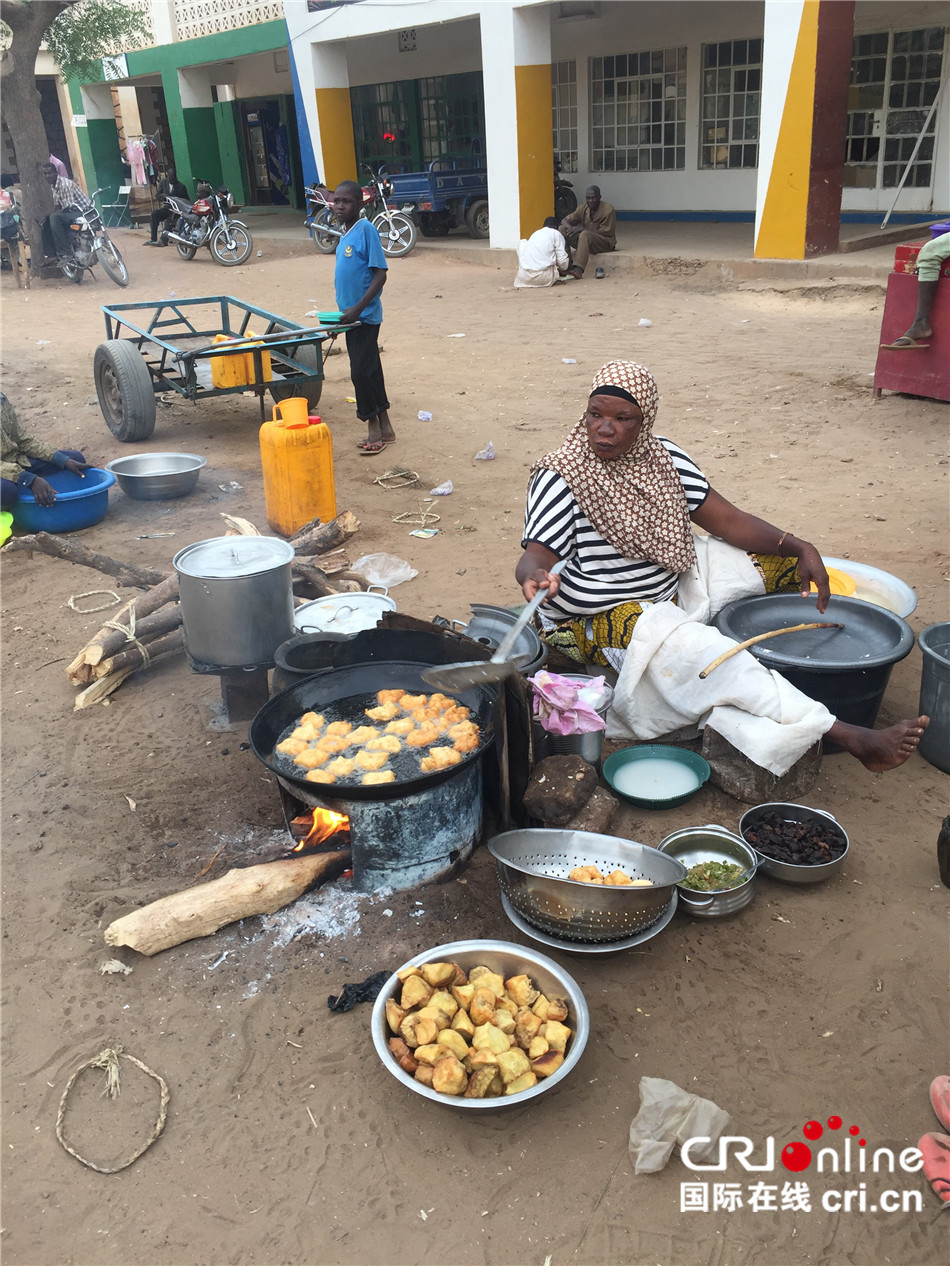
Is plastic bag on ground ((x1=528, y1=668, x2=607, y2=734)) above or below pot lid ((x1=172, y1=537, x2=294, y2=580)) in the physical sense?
below

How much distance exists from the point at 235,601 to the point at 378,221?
13721 mm

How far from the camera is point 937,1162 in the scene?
7.07ft

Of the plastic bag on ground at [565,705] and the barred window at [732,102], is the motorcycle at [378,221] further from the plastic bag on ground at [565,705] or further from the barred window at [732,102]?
the plastic bag on ground at [565,705]

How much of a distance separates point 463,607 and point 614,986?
2.36 metres

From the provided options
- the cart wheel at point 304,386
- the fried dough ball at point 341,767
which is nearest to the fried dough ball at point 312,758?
the fried dough ball at point 341,767

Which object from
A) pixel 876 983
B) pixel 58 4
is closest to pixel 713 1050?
pixel 876 983

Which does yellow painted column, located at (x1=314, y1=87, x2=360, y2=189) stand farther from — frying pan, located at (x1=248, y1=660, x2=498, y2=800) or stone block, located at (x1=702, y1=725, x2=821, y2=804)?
stone block, located at (x1=702, y1=725, x2=821, y2=804)

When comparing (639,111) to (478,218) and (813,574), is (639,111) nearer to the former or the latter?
(478,218)

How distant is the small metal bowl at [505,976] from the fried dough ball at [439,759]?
1.69ft

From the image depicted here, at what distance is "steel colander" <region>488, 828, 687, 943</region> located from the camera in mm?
2621

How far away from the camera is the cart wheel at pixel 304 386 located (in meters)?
7.27

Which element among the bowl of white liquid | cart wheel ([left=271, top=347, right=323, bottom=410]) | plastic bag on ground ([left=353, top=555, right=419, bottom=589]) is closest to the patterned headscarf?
the bowl of white liquid

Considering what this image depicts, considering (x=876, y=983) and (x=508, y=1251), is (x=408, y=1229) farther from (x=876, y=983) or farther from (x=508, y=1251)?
(x=876, y=983)

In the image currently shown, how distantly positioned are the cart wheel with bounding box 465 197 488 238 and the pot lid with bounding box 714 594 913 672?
14220 millimetres
